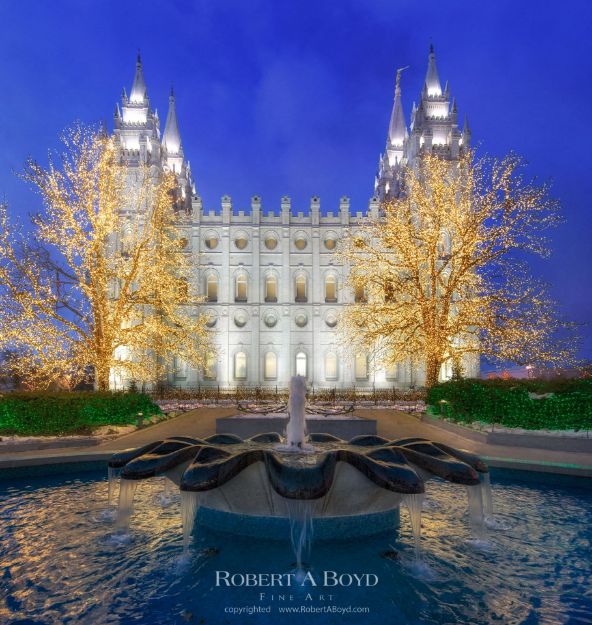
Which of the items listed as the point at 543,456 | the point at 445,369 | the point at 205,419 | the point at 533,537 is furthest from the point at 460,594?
the point at 445,369

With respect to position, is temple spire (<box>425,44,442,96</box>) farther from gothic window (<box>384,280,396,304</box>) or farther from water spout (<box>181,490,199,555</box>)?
water spout (<box>181,490,199,555</box>)

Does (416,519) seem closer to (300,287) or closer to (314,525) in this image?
(314,525)

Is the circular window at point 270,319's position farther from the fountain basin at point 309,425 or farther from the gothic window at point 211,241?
the fountain basin at point 309,425

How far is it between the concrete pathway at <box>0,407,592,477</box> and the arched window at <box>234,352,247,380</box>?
1954 centimetres

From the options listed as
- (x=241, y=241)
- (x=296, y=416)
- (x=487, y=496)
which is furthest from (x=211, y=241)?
(x=487, y=496)

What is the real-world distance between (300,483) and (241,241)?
3482 cm

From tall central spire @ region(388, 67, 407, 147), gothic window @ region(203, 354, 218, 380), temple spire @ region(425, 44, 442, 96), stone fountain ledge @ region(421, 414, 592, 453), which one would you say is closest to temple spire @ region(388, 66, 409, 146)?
tall central spire @ region(388, 67, 407, 147)

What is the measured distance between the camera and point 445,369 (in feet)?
105

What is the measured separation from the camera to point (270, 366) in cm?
3725

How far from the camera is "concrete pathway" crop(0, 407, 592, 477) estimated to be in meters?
8.62

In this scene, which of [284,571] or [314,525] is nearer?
[284,571]

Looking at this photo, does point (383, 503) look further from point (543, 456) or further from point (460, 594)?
point (543, 456)

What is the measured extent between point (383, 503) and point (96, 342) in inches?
514

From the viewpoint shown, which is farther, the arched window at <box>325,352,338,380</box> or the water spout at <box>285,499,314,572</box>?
the arched window at <box>325,352,338,380</box>
